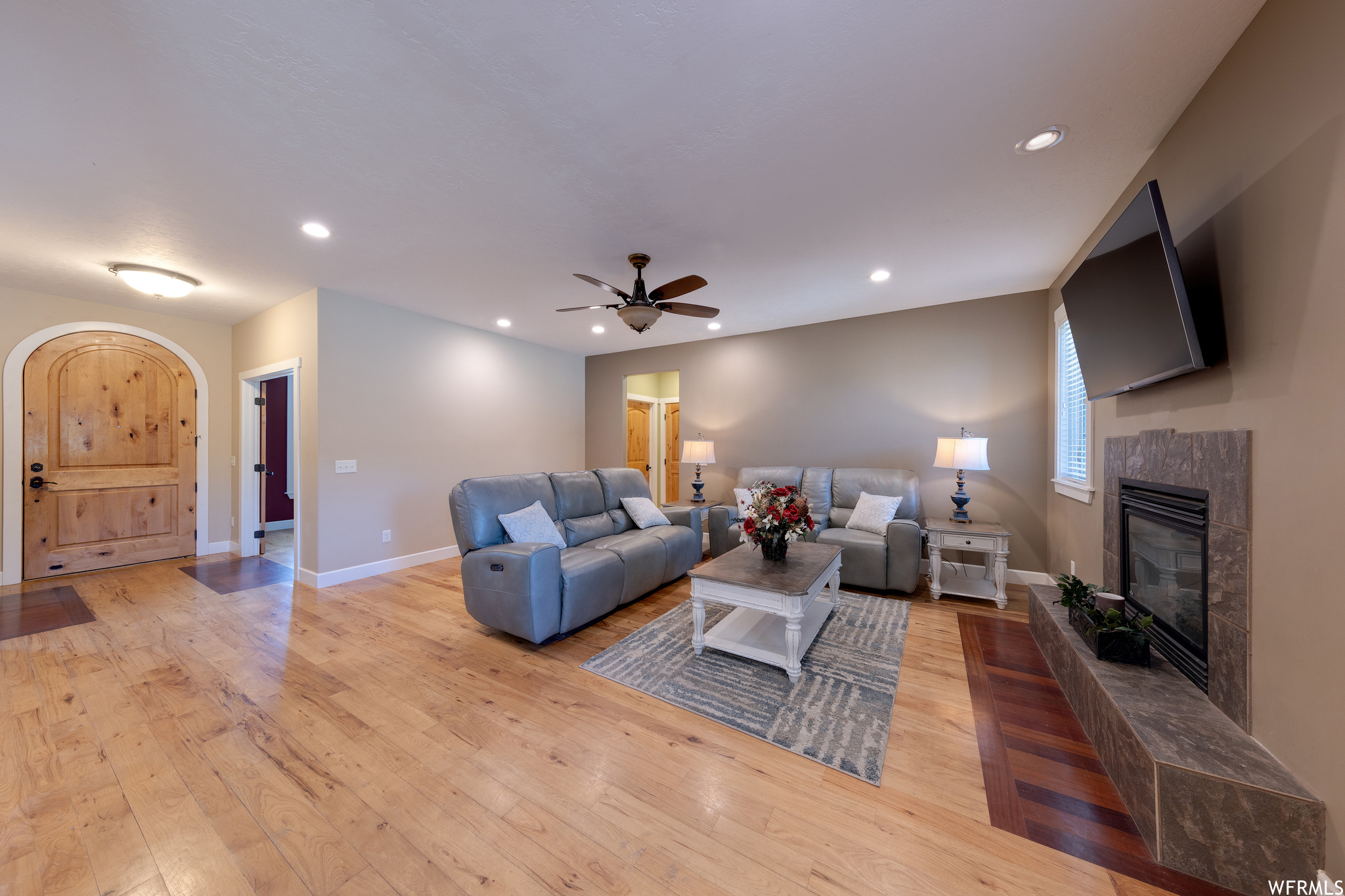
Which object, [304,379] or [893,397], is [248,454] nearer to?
[304,379]

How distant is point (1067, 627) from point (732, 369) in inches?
158

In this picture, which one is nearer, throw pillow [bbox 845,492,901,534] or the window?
the window

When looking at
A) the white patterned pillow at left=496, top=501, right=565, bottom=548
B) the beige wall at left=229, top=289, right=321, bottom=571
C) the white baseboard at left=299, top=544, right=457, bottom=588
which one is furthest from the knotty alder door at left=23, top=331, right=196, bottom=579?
the white patterned pillow at left=496, top=501, right=565, bottom=548

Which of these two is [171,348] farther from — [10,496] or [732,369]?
[732,369]

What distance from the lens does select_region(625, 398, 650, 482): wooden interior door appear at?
7.70 metres

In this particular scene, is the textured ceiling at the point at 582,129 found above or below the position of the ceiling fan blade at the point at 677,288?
above

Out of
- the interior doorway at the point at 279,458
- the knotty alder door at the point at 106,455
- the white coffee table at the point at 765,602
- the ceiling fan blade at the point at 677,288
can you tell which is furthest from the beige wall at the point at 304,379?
the white coffee table at the point at 765,602

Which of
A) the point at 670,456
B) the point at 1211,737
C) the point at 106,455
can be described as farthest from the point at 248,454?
the point at 1211,737

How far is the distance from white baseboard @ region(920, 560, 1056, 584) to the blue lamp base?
41 centimetres

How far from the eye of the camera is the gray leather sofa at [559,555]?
274 cm

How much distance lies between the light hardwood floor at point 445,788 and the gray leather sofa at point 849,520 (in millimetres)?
1022

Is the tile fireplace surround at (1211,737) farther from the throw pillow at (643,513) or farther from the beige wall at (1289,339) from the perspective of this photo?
the throw pillow at (643,513)

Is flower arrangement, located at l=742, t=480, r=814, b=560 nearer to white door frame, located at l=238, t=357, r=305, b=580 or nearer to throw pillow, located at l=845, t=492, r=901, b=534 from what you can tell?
throw pillow, located at l=845, t=492, r=901, b=534

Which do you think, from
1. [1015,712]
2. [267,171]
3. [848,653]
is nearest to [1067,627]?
[1015,712]
